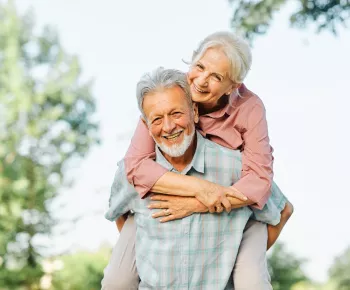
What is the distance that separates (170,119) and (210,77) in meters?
0.20

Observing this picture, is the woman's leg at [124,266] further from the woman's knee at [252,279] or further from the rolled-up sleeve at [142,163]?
the woman's knee at [252,279]

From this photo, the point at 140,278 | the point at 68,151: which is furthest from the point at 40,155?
the point at 140,278

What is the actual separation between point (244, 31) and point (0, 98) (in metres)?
8.76

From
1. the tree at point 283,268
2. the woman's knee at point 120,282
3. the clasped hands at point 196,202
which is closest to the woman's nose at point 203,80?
the clasped hands at point 196,202

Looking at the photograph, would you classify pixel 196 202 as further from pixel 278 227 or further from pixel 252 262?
pixel 278 227

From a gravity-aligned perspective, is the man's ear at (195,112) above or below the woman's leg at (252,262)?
above

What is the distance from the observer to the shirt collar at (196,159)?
8.30ft

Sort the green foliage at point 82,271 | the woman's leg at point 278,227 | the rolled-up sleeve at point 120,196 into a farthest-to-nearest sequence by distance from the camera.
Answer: the green foliage at point 82,271, the woman's leg at point 278,227, the rolled-up sleeve at point 120,196

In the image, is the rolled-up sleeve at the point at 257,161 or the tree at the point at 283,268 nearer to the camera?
the rolled-up sleeve at the point at 257,161

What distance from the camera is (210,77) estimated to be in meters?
2.40

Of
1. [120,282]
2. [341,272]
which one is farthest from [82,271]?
[120,282]

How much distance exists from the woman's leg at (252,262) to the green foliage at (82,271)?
10430 mm

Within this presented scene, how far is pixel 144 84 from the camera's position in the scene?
2439 mm

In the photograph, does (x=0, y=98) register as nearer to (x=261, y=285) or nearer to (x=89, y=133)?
(x=89, y=133)
